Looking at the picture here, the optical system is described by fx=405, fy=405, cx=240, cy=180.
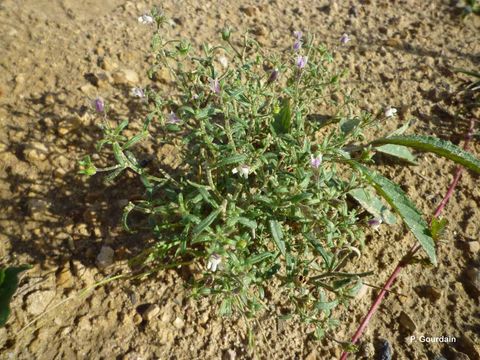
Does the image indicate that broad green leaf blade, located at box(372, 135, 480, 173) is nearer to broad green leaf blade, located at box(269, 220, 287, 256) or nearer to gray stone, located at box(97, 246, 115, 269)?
broad green leaf blade, located at box(269, 220, 287, 256)

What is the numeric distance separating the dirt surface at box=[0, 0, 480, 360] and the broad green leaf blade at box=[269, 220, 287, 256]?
1.92ft

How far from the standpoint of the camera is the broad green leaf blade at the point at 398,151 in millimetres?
3199

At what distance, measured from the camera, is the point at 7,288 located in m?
2.15

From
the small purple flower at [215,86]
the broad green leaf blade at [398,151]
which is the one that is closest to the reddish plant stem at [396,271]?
the broad green leaf blade at [398,151]

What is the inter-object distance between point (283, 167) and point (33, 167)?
179 cm

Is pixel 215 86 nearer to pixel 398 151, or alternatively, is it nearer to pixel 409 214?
pixel 409 214

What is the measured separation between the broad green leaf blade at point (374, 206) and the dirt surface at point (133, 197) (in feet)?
0.35

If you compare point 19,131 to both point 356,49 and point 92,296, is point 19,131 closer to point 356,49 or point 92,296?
point 92,296

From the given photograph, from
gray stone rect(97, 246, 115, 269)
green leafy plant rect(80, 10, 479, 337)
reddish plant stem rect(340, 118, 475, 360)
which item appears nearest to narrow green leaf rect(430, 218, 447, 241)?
green leafy plant rect(80, 10, 479, 337)

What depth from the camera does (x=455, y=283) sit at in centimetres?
285

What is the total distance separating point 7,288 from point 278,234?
4.90ft

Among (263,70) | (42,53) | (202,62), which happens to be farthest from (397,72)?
(42,53)

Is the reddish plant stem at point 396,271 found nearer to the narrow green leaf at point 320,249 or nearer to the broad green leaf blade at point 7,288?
the narrow green leaf at point 320,249

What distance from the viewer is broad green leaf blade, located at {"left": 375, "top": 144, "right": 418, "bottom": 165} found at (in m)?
3.20
